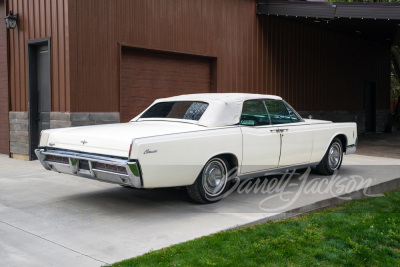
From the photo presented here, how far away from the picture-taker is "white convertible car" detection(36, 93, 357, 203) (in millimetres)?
5383

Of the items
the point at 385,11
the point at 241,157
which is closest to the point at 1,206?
the point at 241,157

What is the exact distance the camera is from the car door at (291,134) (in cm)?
708

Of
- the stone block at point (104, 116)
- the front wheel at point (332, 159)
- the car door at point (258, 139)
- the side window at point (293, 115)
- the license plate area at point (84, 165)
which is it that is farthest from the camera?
the stone block at point (104, 116)

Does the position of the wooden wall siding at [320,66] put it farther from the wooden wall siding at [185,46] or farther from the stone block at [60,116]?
the stone block at [60,116]

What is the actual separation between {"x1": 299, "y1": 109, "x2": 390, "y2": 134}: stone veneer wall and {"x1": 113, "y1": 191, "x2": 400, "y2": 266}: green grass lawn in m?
11.0

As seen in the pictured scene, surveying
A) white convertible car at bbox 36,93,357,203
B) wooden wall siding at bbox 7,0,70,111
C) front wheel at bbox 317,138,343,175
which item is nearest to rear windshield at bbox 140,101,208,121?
white convertible car at bbox 36,93,357,203

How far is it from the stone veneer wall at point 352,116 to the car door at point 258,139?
9.28 metres

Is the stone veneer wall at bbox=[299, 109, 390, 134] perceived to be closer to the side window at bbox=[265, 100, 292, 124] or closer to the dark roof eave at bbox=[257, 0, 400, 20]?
the dark roof eave at bbox=[257, 0, 400, 20]

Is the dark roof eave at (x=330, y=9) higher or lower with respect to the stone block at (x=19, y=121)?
higher

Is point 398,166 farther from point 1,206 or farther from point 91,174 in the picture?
point 1,206

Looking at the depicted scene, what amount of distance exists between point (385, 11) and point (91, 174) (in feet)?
29.2

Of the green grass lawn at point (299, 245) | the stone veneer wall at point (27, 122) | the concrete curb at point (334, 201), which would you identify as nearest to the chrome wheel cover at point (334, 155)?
the concrete curb at point (334, 201)

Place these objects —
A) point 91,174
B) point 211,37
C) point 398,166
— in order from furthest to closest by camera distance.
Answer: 1. point 211,37
2. point 398,166
3. point 91,174

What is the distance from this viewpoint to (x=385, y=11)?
38.0 ft
